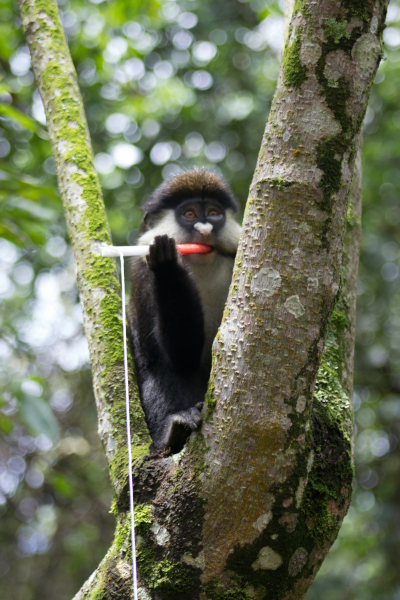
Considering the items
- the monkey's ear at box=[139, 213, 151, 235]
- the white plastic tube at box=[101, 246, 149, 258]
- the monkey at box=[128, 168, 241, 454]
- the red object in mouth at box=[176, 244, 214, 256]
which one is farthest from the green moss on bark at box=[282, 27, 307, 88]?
the monkey's ear at box=[139, 213, 151, 235]

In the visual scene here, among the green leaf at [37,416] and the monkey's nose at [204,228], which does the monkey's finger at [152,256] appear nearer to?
the monkey's nose at [204,228]

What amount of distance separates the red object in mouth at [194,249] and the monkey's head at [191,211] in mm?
140

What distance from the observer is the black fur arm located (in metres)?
2.90

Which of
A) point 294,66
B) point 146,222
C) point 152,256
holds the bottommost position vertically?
point 152,256

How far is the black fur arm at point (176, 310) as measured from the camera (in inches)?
114

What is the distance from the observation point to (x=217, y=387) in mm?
1852

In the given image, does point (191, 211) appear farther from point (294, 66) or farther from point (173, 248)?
point (294, 66)

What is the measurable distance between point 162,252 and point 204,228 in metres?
0.82

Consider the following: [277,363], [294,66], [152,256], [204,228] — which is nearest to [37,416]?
[152,256]

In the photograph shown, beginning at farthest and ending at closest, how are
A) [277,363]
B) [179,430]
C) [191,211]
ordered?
1. [191,211]
2. [179,430]
3. [277,363]

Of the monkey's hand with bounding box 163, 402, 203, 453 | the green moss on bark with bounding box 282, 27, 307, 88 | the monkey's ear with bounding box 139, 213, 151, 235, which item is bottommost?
the monkey's hand with bounding box 163, 402, 203, 453

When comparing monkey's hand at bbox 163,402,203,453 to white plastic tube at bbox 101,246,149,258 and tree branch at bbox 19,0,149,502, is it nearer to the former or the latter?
Answer: tree branch at bbox 19,0,149,502

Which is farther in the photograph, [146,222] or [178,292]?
[146,222]

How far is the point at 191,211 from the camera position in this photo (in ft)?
12.8
